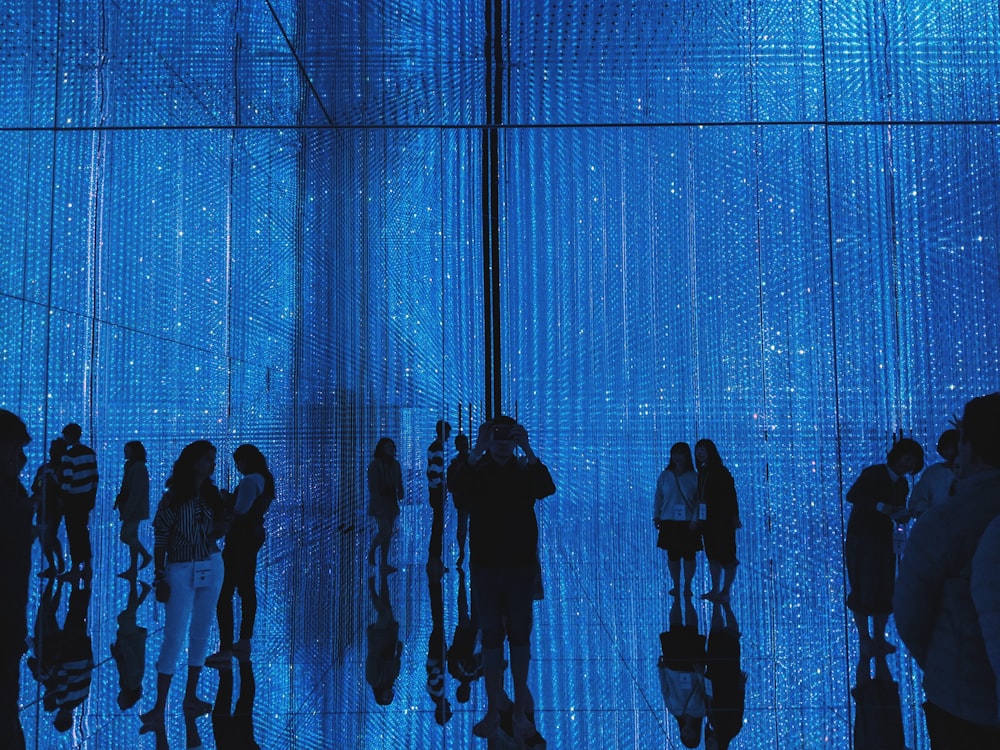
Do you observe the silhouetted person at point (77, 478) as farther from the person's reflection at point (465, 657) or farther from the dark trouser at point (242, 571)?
the person's reflection at point (465, 657)

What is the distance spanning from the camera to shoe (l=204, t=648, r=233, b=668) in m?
4.54

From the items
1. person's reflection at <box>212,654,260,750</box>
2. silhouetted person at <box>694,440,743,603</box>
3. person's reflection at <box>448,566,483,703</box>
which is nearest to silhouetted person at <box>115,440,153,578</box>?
person's reflection at <box>448,566,483,703</box>

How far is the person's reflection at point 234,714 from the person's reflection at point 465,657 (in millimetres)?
816

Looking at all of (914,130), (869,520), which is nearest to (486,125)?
(914,130)

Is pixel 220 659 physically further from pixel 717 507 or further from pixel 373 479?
pixel 717 507

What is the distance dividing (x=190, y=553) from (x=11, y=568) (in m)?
1.83

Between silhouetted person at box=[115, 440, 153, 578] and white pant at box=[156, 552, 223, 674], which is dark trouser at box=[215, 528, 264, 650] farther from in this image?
silhouetted person at box=[115, 440, 153, 578]

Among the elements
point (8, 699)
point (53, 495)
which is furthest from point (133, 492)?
point (8, 699)

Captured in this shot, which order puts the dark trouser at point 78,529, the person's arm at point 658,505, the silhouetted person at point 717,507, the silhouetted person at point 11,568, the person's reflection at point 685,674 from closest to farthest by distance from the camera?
1. the silhouetted person at point 11,568
2. the person's reflection at point 685,674
3. the silhouetted person at point 717,507
4. the person's arm at point 658,505
5. the dark trouser at point 78,529

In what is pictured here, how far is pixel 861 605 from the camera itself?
5.55 meters

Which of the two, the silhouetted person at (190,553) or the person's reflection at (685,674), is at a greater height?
the silhouetted person at (190,553)

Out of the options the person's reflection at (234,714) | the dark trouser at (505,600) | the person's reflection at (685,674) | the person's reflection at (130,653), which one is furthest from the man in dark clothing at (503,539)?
the person's reflection at (130,653)

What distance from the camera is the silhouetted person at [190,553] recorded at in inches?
153

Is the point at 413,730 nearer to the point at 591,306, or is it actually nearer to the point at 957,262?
the point at 591,306
